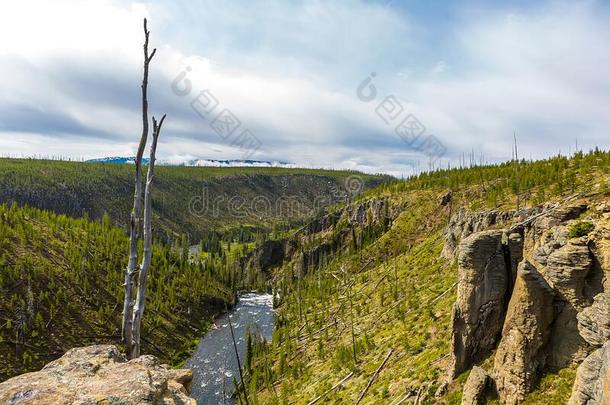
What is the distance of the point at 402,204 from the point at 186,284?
93.0 metres

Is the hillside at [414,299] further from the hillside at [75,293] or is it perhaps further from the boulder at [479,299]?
the hillside at [75,293]

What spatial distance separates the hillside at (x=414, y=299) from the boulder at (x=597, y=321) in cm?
216

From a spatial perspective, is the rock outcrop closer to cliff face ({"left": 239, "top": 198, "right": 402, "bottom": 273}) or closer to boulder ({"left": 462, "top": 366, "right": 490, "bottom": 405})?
boulder ({"left": 462, "top": 366, "right": 490, "bottom": 405})

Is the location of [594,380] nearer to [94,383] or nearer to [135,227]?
[94,383]

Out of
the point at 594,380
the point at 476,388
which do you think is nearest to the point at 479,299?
the point at 476,388

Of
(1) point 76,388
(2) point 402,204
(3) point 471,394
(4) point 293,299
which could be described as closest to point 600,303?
(3) point 471,394

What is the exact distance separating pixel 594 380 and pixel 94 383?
18.8 metres

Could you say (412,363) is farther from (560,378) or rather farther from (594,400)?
(594,400)

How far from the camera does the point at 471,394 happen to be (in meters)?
24.8

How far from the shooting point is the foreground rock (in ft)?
26.9

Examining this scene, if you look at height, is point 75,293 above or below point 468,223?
below

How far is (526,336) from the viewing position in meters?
23.0

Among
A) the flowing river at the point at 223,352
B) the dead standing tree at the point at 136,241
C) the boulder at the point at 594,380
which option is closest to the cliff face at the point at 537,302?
the boulder at the point at 594,380

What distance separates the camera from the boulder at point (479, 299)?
2725 cm
